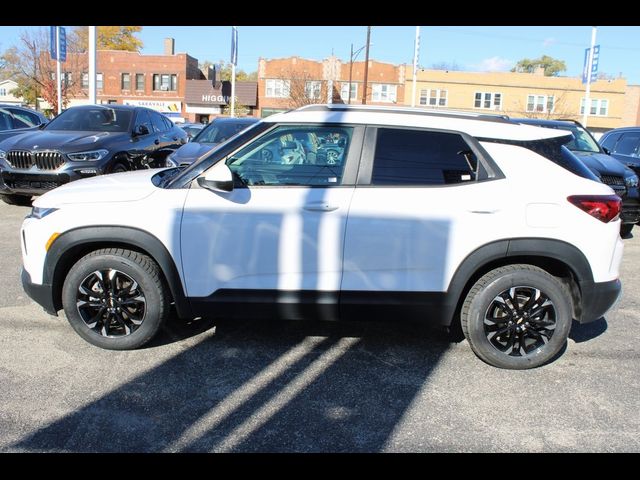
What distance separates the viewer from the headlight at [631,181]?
8180 millimetres

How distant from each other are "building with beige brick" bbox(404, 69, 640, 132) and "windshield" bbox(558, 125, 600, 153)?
4712 centimetres

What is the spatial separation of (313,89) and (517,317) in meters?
50.8

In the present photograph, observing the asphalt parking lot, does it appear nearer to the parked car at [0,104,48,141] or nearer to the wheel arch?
the wheel arch

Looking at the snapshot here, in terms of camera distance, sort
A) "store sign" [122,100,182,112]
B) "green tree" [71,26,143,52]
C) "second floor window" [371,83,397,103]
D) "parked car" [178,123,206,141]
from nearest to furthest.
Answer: "parked car" [178,123,206,141] → "store sign" [122,100,182,112] → "second floor window" [371,83,397,103] → "green tree" [71,26,143,52]

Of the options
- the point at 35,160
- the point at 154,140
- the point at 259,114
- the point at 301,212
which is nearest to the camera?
the point at 301,212

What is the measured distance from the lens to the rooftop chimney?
179 ft

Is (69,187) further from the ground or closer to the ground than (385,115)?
closer to the ground

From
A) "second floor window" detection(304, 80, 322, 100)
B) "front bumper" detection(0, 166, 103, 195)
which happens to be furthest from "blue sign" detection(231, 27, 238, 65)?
"front bumper" detection(0, 166, 103, 195)

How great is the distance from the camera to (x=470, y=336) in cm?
386

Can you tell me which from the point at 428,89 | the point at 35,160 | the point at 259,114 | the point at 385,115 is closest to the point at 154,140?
the point at 35,160

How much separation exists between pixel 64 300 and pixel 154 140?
6389mm

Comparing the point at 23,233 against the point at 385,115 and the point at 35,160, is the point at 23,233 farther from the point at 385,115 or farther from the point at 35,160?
the point at 35,160

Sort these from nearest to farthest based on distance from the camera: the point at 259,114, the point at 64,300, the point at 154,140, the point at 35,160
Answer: the point at 64,300 < the point at 35,160 < the point at 154,140 < the point at 259,114

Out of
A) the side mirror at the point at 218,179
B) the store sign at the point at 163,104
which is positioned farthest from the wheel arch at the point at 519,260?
the store sign at the point at 163,104
